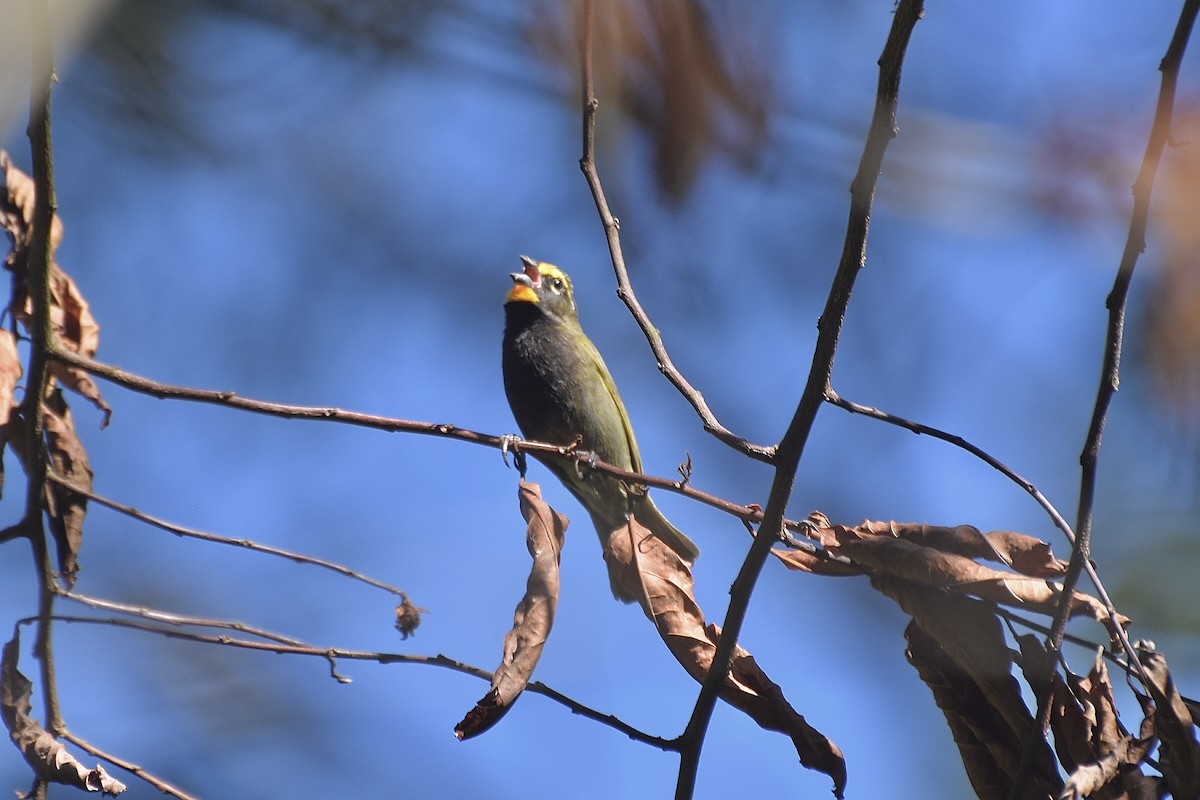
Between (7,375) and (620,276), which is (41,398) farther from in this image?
(620,276)

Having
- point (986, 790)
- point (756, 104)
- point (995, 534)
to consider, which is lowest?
point (986, 790)

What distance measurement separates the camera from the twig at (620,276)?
8.52ft

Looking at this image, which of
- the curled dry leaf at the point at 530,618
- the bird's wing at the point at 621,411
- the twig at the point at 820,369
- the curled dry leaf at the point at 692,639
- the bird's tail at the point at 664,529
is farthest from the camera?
the bird's wing at the point at 621,411

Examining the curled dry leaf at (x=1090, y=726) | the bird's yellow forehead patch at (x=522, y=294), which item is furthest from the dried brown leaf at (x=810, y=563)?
the bird's yellow forehead patch at (x=522, y=294)

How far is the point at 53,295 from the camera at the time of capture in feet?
10.7

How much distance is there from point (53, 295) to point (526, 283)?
8.98 feet

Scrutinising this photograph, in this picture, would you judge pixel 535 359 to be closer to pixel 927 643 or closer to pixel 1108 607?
pixel 927 643

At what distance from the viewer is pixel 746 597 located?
240 centimetres

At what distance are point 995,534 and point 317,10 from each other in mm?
4220

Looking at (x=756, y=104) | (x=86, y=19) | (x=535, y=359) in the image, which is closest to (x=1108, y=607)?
(x=756, y=104)

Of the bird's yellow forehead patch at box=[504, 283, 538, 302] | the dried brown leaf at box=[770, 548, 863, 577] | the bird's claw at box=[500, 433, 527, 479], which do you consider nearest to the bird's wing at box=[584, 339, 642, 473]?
the bird's yellow forehead patch at box=[504, 283, 538, 302]

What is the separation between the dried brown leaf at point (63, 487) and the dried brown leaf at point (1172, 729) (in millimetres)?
2544

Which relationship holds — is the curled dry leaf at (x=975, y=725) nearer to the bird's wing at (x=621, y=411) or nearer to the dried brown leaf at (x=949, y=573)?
the dried brown leaf at (x=949, y=573)

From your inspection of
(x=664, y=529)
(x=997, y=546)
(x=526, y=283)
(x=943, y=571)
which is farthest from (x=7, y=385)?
(x=526, y=283)
